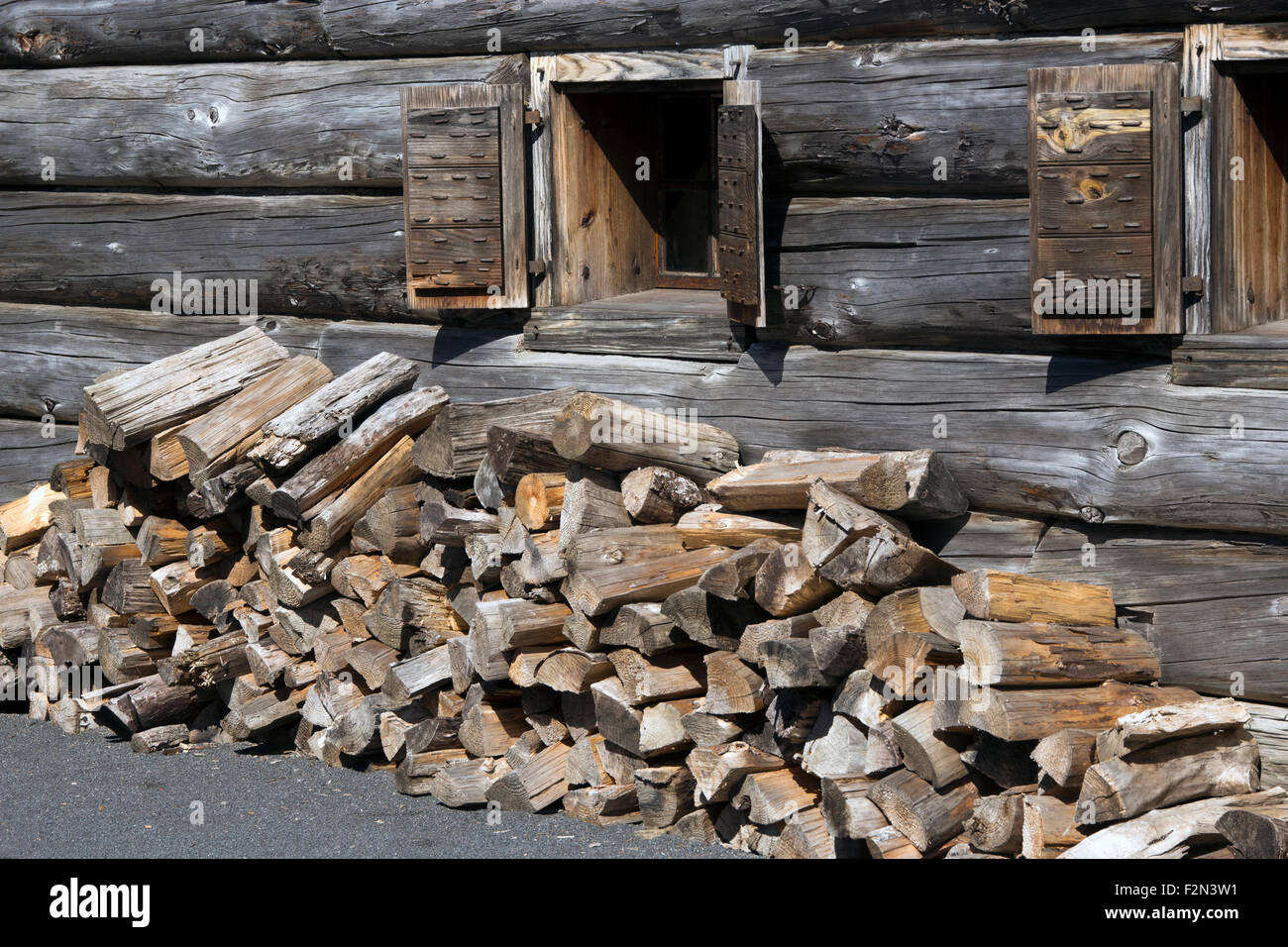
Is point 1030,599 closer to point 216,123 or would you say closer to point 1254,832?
point 1254,832

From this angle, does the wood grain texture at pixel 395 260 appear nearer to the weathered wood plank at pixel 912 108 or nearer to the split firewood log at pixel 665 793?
the weathered wood plank at pixel 912 108

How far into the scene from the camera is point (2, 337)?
27.3 feet

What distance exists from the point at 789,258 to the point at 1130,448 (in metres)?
1.51

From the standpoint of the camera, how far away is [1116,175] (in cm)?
474

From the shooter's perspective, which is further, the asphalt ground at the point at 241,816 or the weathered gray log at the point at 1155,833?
the asphalt ground at the point at 241,816

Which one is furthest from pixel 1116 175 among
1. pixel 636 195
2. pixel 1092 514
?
pixel 636 195

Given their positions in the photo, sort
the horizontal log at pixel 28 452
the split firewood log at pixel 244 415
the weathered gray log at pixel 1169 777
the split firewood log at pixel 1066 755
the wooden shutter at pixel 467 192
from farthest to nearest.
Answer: the horizontal log at pixel 28 452 < the split firewood log at pixel 244 415 < the wooden shutter at pixel 467 192 < the split firewood log at pixel 1066 755 < the weathered gray log at pixel 1169 777

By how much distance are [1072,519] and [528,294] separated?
2.48 meters

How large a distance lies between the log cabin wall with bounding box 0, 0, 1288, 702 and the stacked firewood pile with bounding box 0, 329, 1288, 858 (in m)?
0.26

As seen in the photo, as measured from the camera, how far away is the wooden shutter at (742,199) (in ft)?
18.0

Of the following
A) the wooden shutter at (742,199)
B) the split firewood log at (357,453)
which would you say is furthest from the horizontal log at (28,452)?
the wooden shutter at (742,199)

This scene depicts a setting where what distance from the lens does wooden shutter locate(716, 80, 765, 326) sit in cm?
547

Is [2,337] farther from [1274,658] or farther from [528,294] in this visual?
[1274,658]

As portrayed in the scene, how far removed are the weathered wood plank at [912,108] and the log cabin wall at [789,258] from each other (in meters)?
0.01
